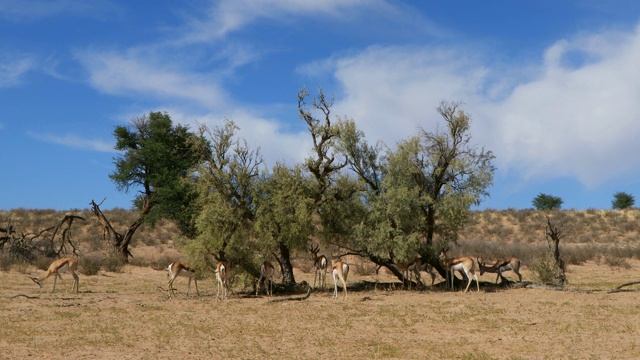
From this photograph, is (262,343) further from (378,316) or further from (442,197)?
(442,197)

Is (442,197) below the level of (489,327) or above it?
above

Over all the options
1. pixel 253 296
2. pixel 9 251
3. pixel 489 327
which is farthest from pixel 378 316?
pixel 9 251

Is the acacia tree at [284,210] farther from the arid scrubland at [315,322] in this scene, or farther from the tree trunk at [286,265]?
the arid scrubland at [315,322]

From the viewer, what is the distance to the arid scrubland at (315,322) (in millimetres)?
13703

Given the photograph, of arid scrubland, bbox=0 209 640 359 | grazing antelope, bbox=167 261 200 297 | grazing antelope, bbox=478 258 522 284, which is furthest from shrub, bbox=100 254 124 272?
grazing antelope, bbox=478 258 522 284

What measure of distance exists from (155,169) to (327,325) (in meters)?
25.7

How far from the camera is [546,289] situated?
80.2 ft

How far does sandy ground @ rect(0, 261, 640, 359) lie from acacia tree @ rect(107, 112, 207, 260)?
43.4 ft

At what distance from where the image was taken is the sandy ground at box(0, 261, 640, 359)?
44.7 ft

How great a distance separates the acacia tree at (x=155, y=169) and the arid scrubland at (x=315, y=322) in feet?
23.5

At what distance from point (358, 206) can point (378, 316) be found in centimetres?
739

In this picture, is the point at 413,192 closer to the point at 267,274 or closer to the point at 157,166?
the point at 267,274

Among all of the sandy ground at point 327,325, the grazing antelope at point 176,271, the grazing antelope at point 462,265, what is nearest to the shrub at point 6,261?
the sandy ground at point 327,325

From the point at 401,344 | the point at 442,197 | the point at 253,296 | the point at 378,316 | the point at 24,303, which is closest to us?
the point at 401,344
